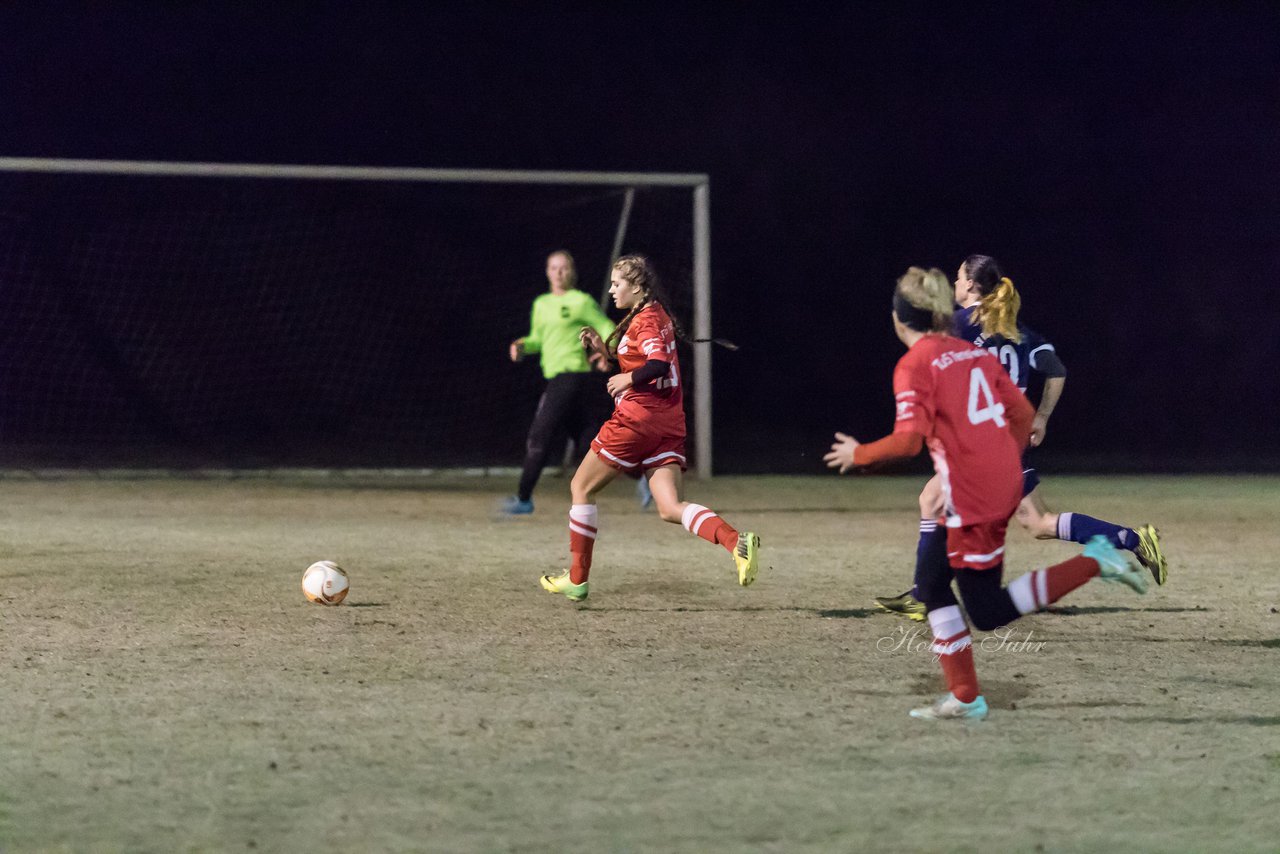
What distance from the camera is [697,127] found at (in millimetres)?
17781

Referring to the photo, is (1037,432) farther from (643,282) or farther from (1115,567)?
(643,282)

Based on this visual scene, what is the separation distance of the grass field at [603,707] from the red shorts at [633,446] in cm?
72

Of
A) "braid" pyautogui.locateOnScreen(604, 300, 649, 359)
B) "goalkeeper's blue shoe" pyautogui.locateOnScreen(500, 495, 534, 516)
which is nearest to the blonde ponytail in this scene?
"braid" pyautogui.locateOnScreen(604, 300, 649, 359)

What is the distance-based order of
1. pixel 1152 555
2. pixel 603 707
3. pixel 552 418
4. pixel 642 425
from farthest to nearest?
pixel 552 418 → pixel 642 425 → pixel 1152 555 → pixel 603 707

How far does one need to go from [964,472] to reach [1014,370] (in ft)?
6.69

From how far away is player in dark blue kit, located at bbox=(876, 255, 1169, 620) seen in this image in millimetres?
6027

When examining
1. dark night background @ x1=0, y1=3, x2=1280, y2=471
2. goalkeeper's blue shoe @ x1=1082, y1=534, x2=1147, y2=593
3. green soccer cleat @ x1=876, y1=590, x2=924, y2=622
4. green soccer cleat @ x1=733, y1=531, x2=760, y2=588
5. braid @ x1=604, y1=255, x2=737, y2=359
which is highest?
dark night background @ x1=0, y1=3, x2=1280, y2=471

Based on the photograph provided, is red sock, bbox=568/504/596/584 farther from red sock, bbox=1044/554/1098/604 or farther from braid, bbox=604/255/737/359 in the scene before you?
red sock, bbox=1044/554/1098/604

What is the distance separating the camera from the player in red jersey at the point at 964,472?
4672 mm

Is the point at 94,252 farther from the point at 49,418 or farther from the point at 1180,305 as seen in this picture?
the point at 1180,305

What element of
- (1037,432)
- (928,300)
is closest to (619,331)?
(1037,432)

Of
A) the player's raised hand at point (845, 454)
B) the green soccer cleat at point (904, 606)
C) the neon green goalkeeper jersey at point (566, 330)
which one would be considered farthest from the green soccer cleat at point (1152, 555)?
the neon green goalkeeper jersey at point (566, 330)

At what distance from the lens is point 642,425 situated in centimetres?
682

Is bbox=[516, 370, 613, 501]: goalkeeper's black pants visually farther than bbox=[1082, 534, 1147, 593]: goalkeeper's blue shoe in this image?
Yes
